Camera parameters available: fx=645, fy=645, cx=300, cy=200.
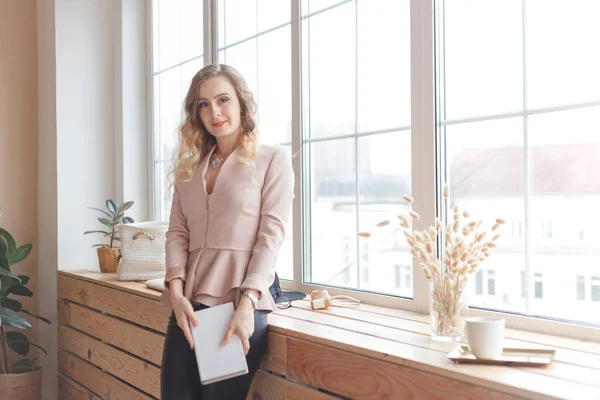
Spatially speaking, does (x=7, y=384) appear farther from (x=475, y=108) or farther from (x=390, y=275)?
(x=475, y=108)

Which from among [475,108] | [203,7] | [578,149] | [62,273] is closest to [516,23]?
[475,108]

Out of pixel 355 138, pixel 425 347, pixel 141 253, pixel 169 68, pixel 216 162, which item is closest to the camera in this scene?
pixel 425 347

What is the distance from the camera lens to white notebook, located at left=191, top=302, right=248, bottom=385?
1777 millimetres

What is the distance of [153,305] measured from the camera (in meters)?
2.52

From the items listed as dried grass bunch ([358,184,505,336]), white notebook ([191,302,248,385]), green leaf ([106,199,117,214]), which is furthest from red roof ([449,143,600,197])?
green leaf ([106,199,117,214])

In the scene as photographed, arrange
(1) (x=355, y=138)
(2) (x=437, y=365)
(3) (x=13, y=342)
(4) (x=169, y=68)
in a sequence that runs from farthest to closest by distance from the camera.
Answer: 1. (4) (x=169, y=68)
2. (3) (x=13, y=342)
3. (1) (x=355, y=138)
4. (2) (x=437, y=365)

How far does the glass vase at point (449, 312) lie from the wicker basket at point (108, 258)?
2101 millimetres

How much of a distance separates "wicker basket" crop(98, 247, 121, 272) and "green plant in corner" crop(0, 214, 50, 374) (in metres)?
0.39

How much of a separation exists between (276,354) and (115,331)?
1.24m

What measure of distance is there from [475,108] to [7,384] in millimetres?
2654

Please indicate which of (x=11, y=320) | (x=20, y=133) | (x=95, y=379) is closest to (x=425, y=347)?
(x=95, y=379)

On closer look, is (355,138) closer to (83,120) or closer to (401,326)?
(401,326)

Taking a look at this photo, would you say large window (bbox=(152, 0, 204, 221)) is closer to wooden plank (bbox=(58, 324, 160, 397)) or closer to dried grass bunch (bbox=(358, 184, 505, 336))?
wooden plank (bbox=(58, 324, 160, 397))

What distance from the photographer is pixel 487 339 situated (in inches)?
55.6
